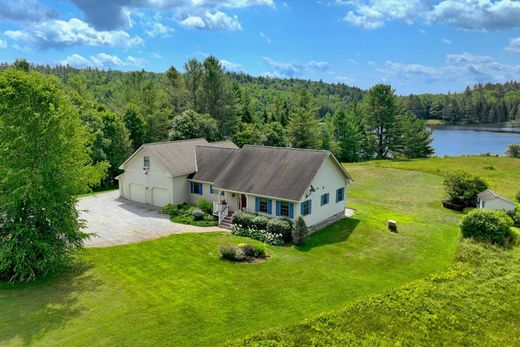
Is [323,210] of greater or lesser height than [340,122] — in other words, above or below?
below

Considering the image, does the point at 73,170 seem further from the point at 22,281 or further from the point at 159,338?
the point at 159,338

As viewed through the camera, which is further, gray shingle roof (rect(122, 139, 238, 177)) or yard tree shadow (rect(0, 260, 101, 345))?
gray shingle roof (rect(122, 139, 238, 177))

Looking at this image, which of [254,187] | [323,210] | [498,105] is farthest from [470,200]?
[498,105]

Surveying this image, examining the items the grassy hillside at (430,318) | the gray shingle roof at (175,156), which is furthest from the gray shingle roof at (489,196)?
the gray shingle roof at (175,156)

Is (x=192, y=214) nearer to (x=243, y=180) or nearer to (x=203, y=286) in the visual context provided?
(x=243, y=180)

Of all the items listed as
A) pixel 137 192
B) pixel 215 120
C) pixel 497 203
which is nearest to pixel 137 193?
pixel 137 192

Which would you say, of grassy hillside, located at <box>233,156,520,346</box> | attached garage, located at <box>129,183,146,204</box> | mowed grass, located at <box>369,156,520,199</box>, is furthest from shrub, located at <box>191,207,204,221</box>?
mowed grass, located at <box>369,156,520,199</box>

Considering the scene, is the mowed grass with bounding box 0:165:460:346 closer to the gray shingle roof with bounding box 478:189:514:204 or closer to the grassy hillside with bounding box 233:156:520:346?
the grassy hillside with bounding box 233:156:520:346
